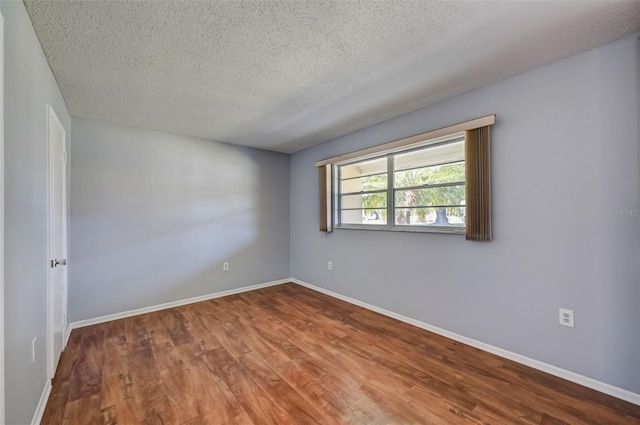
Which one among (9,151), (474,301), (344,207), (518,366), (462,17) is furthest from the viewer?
(344,207)

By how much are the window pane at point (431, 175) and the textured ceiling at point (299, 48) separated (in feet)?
2.24

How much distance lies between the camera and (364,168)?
12.1 ft

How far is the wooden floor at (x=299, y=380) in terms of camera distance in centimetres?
163

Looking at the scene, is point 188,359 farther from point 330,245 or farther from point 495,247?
point 495,247

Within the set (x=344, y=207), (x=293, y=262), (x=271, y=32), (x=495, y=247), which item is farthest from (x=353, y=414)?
(x=293, y=262)

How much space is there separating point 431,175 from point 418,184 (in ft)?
0.56

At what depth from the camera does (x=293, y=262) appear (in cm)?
478

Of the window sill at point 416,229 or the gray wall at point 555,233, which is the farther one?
the window sill at point 416,229

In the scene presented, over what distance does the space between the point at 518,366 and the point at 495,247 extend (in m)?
0.94

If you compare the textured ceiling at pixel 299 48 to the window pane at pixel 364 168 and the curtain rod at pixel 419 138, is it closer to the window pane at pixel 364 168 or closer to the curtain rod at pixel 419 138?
the curtain rod at pixel 419 138

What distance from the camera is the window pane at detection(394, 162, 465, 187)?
8.71 ft

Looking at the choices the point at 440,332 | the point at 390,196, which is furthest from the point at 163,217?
the point at 440,332

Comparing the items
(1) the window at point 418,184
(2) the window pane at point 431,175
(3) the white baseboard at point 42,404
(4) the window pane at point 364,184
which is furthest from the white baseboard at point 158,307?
(2) the window pane at point 431,175

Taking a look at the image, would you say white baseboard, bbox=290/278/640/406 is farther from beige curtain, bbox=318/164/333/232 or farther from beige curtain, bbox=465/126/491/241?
beige curtain, bbox=318/164/333/232
